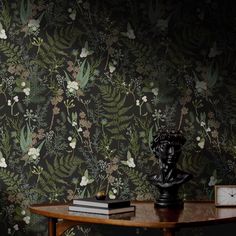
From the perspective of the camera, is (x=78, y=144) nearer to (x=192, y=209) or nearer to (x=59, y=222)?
(x=59, y=222)

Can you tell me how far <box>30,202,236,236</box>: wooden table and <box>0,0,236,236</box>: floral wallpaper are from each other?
0.88 feet

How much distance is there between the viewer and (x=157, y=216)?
9.00 ft

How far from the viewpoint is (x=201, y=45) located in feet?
11.3

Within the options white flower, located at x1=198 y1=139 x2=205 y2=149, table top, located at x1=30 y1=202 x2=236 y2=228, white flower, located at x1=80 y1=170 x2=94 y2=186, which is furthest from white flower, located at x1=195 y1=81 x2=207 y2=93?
white flower, located at x1=80 y1=170 x2=94 y2=186

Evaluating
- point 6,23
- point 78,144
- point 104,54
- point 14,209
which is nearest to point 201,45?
point 104,54

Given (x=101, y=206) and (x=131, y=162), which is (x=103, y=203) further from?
(x=131, y=162)

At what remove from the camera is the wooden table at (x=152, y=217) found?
257 centimetres

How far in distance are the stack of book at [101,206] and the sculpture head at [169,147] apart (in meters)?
0.32

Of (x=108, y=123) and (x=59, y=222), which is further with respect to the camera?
(x=108, y=123)

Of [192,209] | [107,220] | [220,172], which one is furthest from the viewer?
[220,172]

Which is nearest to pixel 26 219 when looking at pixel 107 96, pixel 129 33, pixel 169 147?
pixel 107 96

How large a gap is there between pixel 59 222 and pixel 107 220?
422 millimetres

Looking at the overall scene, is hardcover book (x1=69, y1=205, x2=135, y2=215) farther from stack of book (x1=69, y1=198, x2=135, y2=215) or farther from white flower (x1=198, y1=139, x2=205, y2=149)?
white flower (x1=198, y1=139, x2=205, y2=149)

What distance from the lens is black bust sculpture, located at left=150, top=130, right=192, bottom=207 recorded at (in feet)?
9.94
